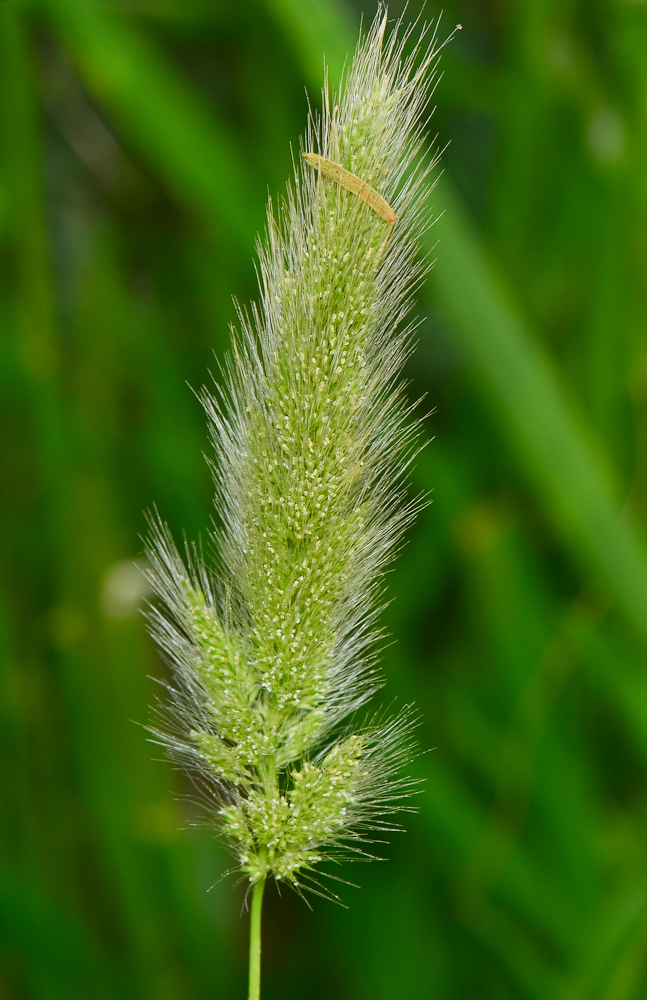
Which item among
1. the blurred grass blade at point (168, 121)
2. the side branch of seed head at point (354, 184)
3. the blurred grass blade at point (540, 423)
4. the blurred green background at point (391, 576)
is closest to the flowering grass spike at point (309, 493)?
the side branch of seed head at point (354, 184)

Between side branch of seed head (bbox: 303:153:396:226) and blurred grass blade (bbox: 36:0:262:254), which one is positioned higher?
blurred grass blade (bbox: 36:0:262:254)

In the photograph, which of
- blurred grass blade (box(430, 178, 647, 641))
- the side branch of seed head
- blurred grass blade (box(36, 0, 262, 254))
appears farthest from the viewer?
blurred grass blade (box(36, 0, 262, 254))

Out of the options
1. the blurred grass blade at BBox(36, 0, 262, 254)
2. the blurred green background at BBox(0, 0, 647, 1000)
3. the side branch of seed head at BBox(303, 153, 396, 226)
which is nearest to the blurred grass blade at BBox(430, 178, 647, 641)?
the blurred green background at BBox(0, 0, 647, 1000)

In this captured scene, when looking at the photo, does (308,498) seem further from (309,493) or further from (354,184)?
(354,184)

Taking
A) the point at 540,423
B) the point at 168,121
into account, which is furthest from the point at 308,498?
the point at 168,121

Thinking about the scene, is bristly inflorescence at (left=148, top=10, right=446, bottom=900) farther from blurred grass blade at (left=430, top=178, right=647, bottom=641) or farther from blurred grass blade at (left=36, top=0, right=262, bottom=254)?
blurred grass blade at (left=36, top=0, right=262, bottom=254)

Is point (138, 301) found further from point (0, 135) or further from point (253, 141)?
point (0, 135)
